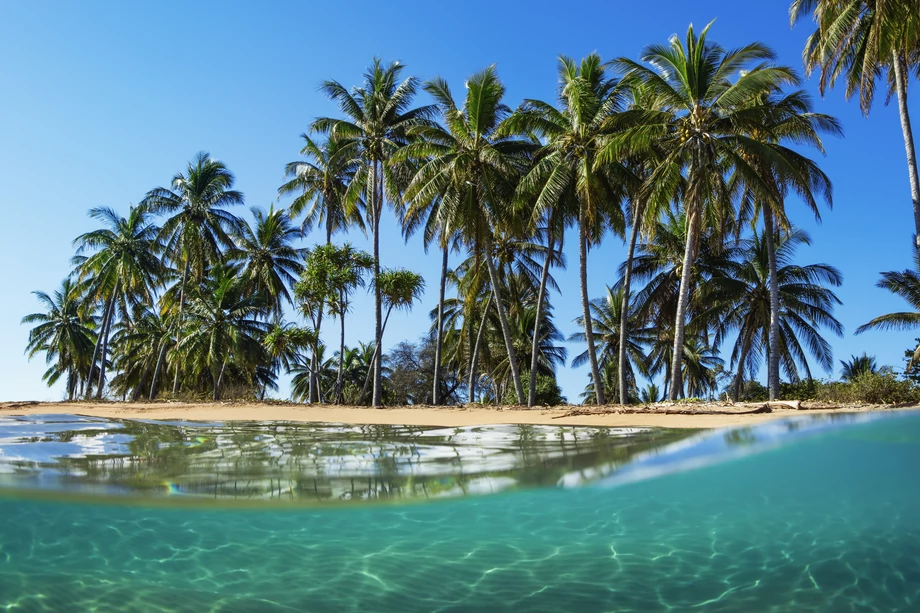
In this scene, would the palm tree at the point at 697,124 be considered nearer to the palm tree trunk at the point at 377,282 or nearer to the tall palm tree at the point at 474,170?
the tall palm tree at the point at 474,170

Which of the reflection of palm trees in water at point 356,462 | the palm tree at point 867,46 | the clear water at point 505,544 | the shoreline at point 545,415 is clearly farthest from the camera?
the palm tree at point 867,46

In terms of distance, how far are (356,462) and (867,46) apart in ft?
61.6

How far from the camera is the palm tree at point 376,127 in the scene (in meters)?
26.3

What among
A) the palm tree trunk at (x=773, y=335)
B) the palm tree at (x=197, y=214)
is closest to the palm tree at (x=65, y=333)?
the palm tree at (x=197, y=214)

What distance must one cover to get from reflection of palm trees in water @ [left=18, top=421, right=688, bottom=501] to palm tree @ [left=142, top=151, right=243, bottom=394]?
1013 inches

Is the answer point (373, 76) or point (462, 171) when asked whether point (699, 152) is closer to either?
point (462, 171)

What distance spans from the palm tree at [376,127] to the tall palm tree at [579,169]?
625 centimetres

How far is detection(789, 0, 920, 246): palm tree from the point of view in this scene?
1617 centimetres

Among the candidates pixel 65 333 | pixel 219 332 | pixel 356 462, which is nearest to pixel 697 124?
pixel 356 462

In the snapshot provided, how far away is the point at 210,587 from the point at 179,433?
6.40 m

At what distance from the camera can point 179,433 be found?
11500 mm

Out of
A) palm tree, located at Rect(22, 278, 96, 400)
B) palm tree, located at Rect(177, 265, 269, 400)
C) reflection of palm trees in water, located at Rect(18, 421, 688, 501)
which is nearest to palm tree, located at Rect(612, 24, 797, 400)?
reflection of palm trees in water, located at Rect(18, 421, 688, 501)

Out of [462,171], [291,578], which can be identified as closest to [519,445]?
[291,578]

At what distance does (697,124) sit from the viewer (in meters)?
18.3
